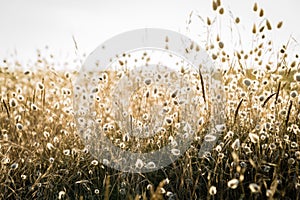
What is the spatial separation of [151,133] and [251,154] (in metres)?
0.71

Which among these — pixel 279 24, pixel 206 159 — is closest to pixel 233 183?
pixel 206 159

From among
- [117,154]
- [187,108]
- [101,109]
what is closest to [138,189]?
[117,154]

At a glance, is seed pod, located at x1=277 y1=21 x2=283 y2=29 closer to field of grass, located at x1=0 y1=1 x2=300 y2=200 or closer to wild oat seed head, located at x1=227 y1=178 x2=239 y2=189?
field of grass, located at x1=0 y1=1 x2=300 y2=200

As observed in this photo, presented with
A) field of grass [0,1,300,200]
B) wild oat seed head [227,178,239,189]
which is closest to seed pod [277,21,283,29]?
field of grass [0,1,300,200]

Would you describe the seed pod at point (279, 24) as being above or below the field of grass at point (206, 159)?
above

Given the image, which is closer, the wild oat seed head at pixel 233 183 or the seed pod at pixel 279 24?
the wild oat seed head at pixel 233 183

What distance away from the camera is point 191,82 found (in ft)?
10.8

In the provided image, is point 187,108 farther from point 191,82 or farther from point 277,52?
point 277,52

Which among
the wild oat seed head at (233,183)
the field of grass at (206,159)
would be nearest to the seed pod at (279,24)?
the field of grass at (206,159)

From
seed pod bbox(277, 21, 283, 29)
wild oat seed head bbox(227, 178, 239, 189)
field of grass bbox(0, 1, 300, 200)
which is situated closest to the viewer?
wild oat seed head bbox(227, 178, 239, 189)

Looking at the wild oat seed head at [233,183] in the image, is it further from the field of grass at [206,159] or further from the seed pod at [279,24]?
the seed pod at [279,24]

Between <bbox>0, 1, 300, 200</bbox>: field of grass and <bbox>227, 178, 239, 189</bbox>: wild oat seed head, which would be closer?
<bbox>227, 178, 239, 189</bbox>: wild oat seed head

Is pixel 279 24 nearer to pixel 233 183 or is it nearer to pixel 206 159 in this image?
pixel 206 159

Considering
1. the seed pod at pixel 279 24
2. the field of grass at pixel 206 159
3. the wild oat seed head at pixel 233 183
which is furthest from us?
the seed pod at pixel 279 24
